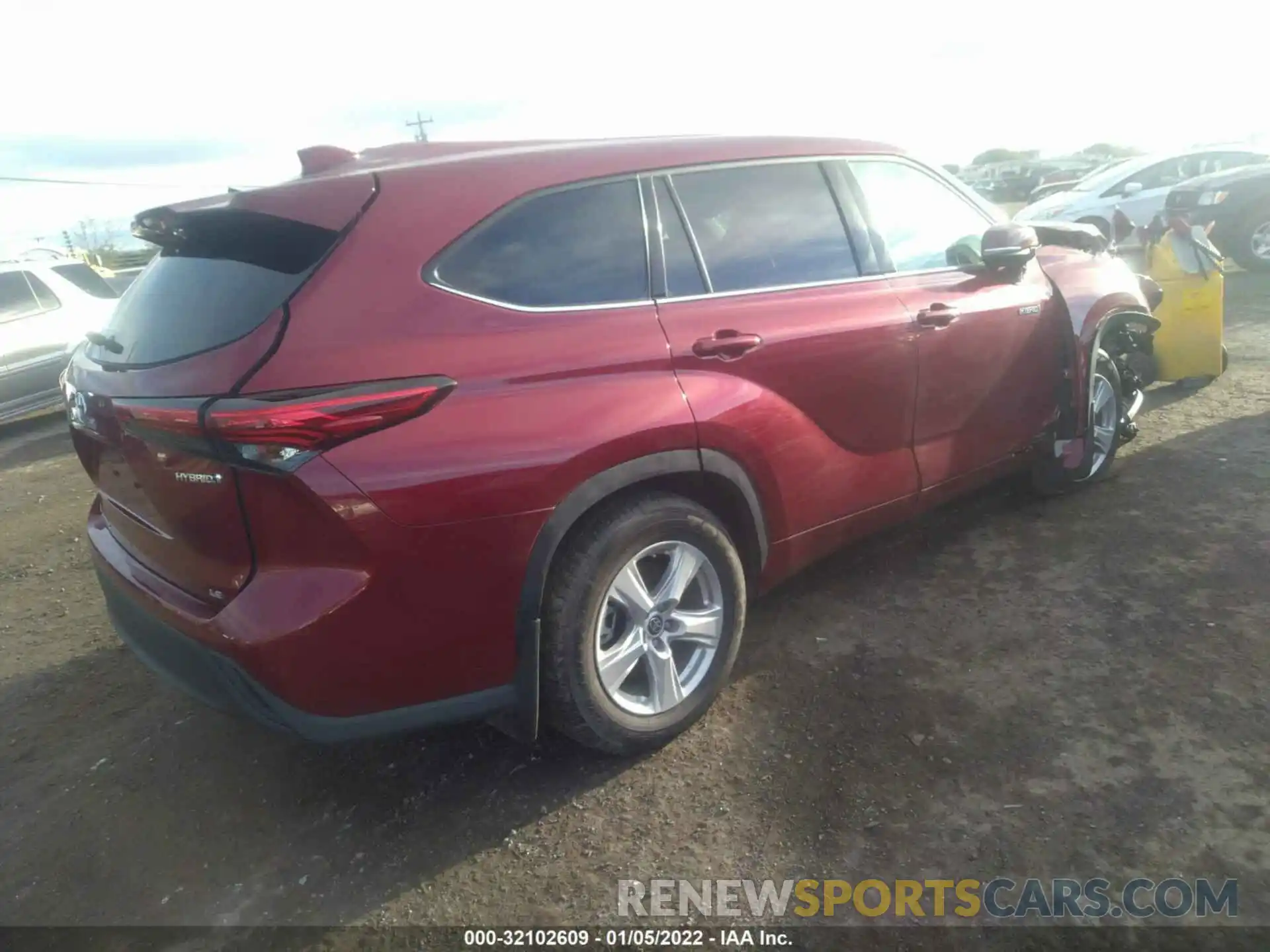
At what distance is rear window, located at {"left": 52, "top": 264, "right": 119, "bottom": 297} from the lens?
9.28 metres

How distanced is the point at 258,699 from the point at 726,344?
1.62 metres

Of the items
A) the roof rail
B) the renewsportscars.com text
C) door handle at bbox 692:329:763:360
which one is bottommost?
the renewsportscars.com text

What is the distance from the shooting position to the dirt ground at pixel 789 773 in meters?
2.38

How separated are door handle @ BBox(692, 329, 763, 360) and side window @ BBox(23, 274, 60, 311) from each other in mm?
8529

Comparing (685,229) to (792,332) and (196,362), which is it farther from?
(196,362)

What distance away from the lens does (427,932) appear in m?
2.28

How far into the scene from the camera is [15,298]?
8727 millimetres

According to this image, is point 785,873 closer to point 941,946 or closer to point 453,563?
point 941,946

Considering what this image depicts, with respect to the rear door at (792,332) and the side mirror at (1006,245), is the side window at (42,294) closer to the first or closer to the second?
the rear door at (792,332)

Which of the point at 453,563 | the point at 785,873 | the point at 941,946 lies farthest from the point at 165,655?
the point at 941,946

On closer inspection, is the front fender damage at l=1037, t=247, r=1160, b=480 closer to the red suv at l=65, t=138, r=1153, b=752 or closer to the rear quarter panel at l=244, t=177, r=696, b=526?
the red suv at l=65, t=138, r=1153, b=752

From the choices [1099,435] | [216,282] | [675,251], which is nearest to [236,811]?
[216,282]

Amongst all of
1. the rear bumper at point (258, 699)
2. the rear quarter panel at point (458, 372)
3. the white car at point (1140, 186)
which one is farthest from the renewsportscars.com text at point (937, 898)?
the white car at point (1140, 186)

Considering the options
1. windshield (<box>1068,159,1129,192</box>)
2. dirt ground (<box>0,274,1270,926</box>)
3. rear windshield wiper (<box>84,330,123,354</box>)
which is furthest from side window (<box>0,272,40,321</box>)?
windshield (<box>1068,159,1129,192</box>)
